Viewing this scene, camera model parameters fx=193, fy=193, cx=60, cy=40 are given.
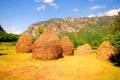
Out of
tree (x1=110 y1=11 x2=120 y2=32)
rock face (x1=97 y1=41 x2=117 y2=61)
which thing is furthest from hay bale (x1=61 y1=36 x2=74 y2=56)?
tree (x1=110 y1=11 x2=120 y2=32)

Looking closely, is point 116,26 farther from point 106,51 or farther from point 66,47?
point 66,47

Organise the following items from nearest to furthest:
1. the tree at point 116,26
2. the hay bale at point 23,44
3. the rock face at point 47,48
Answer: the rock face at point 47,48, the tree at point 116,26, the hay bale at point 23,44

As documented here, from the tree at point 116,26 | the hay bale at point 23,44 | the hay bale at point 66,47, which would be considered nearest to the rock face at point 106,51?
the tree at point 116,26

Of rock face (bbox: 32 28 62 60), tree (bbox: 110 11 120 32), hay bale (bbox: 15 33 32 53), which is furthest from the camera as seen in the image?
hay bale (bbox: 15 33 32 53)

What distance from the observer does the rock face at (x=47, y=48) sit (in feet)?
105

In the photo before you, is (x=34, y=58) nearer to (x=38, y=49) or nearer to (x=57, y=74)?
(x=38, y=49)

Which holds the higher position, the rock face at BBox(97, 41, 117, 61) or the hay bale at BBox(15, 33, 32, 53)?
the hay bale at BBox(15, 33, 32, 53)

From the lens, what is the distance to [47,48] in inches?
1261

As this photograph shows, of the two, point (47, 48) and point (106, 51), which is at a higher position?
point (47, 48)

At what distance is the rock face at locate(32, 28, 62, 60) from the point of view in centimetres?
3189

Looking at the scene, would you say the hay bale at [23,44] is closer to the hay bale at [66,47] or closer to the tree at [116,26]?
the hay bale at [66,47]

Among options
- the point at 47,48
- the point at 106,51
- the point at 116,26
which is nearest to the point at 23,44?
the point at 47,48

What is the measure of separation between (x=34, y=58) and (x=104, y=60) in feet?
41.4

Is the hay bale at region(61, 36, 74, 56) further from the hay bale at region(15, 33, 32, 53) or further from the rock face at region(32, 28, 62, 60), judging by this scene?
the hay bale at region(15, 33, 32, 53)
